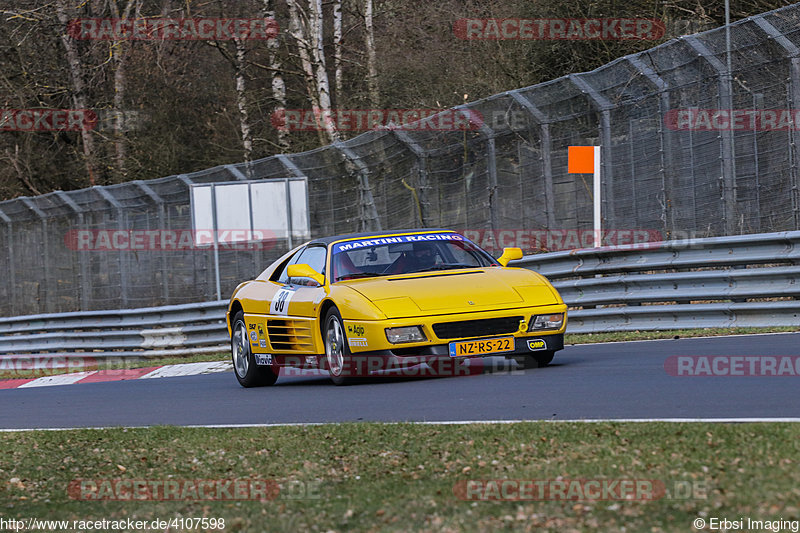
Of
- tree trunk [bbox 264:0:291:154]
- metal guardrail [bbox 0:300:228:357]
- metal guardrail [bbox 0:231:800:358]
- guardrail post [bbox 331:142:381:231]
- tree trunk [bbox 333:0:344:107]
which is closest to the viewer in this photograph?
metal guardrail [bbox 0:231:800:358]

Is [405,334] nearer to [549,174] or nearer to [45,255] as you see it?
[549,174]

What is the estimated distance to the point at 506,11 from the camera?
2572cm

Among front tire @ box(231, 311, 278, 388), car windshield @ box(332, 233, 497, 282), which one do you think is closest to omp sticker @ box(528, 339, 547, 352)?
car windshield @ box(332, 233, 497, 282)

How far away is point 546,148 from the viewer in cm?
1711

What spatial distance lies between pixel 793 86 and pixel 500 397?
21.8ft

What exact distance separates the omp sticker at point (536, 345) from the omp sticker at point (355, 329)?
1435 millimetres

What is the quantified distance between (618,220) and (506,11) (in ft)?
34.2

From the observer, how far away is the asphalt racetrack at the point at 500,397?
8.03 metres

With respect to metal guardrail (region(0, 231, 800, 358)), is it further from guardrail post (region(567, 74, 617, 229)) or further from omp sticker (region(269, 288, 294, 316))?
omp sticker (region(269, 288, 294, 316))

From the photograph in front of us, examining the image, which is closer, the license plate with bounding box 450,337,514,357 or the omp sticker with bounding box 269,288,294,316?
the license plate with bounding box 450,337,514,357

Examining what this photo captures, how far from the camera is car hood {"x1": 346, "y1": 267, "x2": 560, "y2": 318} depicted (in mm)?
10445

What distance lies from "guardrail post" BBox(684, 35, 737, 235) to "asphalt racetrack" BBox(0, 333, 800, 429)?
88.5 inches

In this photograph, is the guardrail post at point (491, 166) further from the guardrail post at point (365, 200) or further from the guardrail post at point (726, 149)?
the guardrail post at point (726, 149)

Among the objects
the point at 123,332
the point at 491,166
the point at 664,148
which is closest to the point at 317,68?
the point at 123,332
